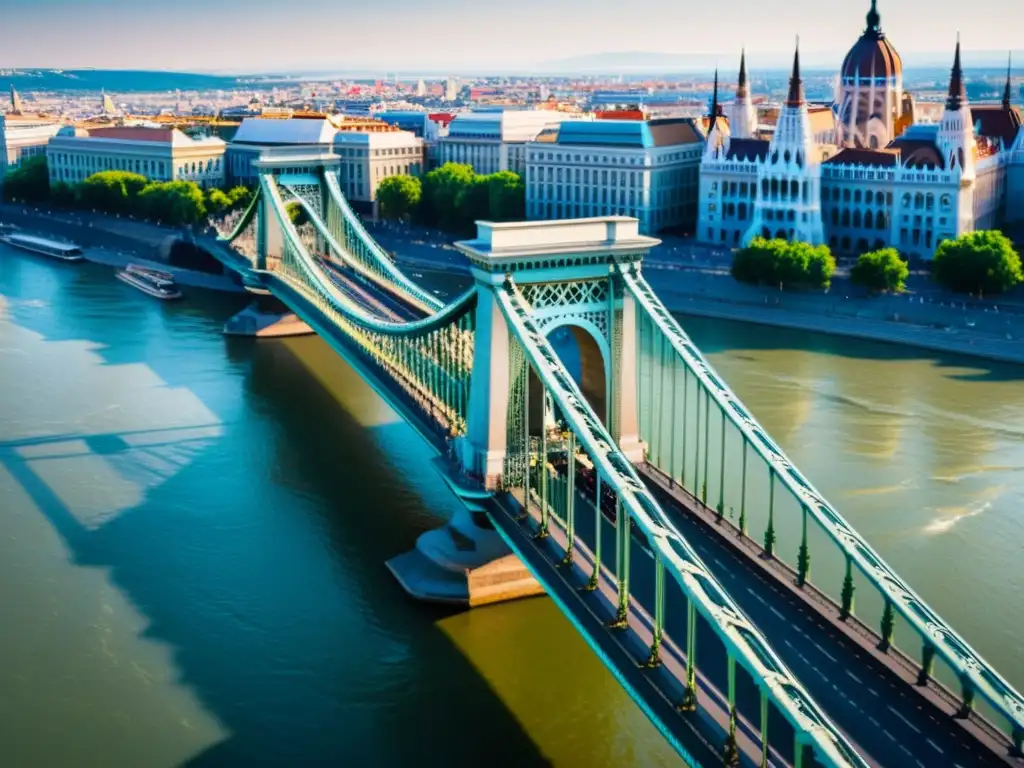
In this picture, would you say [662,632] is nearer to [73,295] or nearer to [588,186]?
[73,295]

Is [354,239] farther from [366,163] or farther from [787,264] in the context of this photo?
[366,163]

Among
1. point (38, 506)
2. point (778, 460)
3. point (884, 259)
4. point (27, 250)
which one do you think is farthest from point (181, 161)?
point (778, 460)

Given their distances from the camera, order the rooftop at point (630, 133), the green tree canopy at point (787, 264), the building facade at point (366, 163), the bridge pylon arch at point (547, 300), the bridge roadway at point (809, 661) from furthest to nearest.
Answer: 1. the building facade at point (366, 163)
2. the rooftop at point (630, 133)
3. the green tree canopy at point (787, 264)
4. the bridge pylon arch at point (547, 300)
5. the bridge roadway at point (809, 661)

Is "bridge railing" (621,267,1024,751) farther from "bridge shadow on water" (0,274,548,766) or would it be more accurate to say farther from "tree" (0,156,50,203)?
"tree" (0,156,50,203)

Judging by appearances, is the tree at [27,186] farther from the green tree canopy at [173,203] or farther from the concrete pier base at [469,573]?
the concrete pier base at [469,573]

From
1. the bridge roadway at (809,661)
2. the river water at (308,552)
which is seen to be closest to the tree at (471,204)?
the river water at (308,552)

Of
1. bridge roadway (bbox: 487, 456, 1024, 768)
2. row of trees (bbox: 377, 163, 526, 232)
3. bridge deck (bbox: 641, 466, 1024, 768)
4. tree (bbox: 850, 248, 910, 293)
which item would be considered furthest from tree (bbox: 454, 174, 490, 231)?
bridge deck (bbox: 641, 466, 1024, 768)
